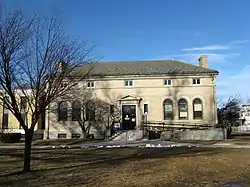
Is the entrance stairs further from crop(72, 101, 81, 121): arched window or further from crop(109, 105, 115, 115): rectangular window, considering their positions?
crop(72, 101, 81, 121): arched window

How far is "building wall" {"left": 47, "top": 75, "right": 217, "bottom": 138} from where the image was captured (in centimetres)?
4506

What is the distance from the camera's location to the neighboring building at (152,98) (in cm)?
4503

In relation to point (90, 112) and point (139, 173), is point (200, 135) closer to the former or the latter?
point (90, 112)

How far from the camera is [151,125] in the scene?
4462 centimetres

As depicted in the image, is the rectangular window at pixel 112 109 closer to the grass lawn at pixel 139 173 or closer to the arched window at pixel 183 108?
the arched window at pixel 183 108

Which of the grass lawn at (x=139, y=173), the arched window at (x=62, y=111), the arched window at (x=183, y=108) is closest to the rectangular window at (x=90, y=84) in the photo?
the arched window at (x=62, y=111)

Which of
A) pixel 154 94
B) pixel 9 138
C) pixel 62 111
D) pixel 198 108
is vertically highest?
pixel 154 94

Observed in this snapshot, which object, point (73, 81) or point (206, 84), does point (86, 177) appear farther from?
point (206, 84)

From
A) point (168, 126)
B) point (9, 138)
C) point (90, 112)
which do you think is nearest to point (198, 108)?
point (168, 126)

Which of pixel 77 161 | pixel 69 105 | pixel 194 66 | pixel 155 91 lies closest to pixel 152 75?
pixel 155 91

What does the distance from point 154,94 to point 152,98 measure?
0.55 metres

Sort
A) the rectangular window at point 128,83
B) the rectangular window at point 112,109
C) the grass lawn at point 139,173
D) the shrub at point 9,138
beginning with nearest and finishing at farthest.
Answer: the grass lawn at point 139,173 → the shrub at point 9,138 → the rectangular window at point 112,109 → the rectangular window at point 128,83

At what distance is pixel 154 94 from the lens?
45719 millimetres

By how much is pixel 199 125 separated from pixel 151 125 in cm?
544
